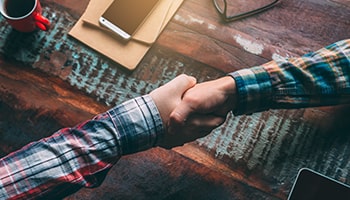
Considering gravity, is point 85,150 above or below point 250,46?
below

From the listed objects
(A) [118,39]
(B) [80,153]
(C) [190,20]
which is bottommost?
(B) [80,153]

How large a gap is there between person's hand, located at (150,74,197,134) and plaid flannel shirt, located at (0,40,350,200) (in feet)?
0.05

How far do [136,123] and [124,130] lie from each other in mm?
27

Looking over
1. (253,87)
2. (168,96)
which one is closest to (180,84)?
(168,96)

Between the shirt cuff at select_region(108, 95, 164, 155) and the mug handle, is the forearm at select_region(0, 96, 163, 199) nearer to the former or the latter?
the shirt cuff at select_region(108, 95, 164, 155)

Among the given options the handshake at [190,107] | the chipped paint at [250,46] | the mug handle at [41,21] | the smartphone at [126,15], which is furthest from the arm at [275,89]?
the mug handle at [41,21]

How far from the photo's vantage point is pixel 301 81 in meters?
0.94

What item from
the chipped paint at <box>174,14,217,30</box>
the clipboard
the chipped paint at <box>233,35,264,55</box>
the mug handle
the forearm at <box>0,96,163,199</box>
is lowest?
the forearm at <box>0,96,163,199</box>

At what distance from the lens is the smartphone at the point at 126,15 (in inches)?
42.9

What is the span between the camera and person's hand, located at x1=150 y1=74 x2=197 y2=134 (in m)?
0.95

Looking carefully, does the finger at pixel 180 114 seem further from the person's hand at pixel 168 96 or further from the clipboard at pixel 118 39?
the clipboard at pixel 118 39

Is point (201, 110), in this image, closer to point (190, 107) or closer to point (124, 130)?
point (190, 107)

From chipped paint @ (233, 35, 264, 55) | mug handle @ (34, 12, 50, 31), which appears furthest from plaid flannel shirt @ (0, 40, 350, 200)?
mug handle @ (34, 12, 50, 31)

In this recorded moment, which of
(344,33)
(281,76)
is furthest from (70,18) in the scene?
(344,33)
